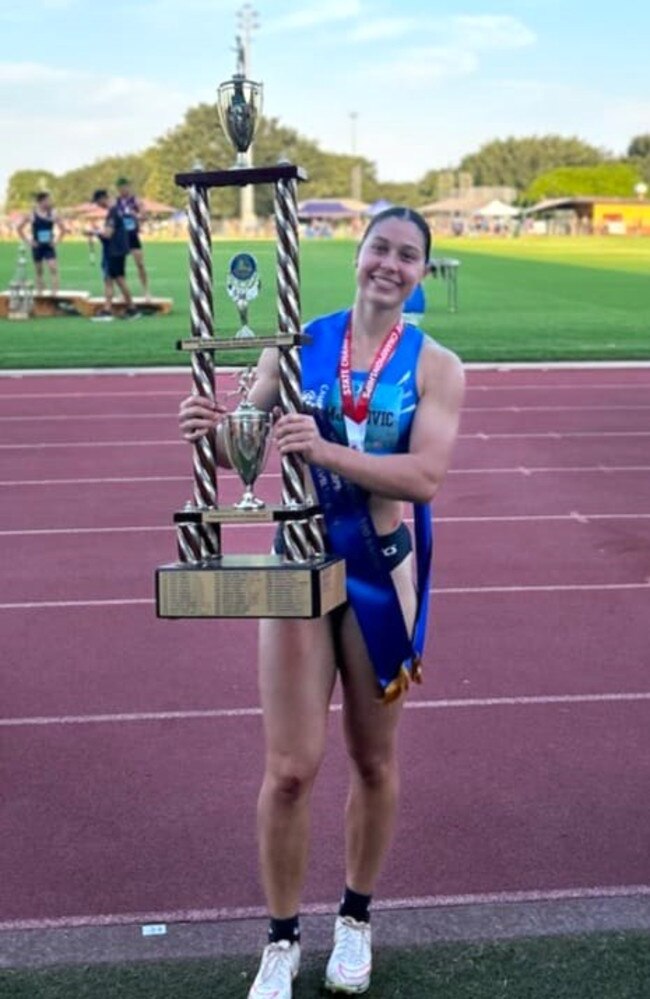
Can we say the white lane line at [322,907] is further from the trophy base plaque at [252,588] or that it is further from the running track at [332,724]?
the trophy base plaque at [252,588]

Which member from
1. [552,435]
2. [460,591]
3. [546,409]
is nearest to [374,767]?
[460,591]

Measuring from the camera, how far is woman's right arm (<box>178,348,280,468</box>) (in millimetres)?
3232

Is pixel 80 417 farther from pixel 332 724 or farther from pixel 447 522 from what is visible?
pixel 332 724

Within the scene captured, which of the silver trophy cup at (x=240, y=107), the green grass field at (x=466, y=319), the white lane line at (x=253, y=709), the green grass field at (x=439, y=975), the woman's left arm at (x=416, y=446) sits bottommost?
the green grass field at (x=466, y=319)

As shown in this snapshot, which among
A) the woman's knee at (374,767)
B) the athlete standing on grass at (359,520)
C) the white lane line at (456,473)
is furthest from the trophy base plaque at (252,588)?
the white lane line at (456,473)

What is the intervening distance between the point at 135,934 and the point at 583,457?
26.8 ft

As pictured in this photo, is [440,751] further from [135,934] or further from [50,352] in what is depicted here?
[50,352]

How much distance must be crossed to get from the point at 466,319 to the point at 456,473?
1393 cm

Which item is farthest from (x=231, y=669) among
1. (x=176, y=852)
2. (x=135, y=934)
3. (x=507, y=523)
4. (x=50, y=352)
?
(x=50, y=352)

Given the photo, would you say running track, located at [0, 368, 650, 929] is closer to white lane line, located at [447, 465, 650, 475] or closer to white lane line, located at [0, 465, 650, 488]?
white lane line, located at [0, 465, 650, 488]

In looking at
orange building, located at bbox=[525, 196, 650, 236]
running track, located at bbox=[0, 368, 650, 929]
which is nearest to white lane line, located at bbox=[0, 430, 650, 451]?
running track, located at bbox=[0, 368, 650, 929]

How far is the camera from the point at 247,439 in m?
3.23

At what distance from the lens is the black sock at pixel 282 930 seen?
3.49 metres

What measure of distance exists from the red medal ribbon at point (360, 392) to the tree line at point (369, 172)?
10872cm
